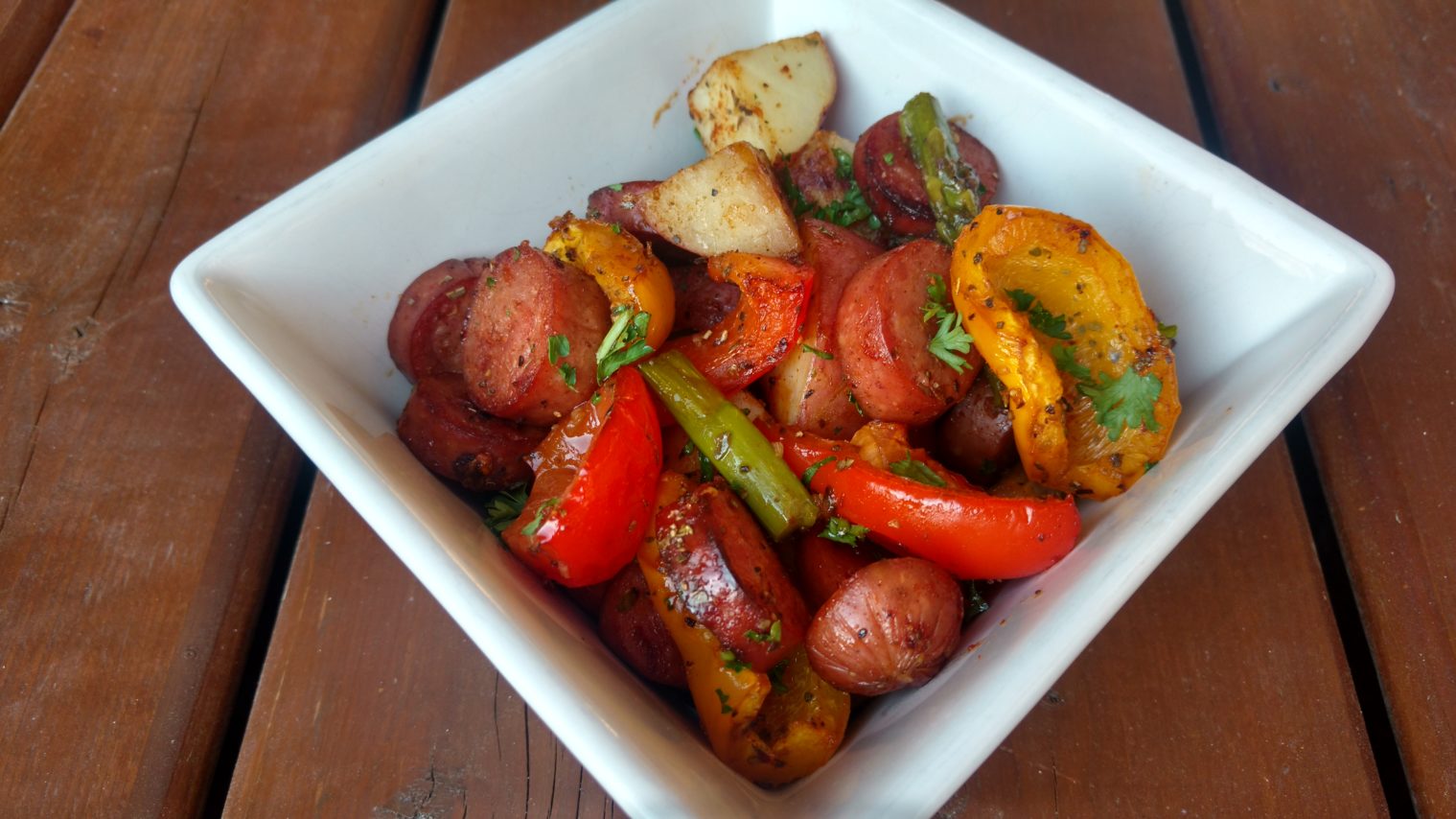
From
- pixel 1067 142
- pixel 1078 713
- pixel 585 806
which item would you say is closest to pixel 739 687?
pixel 585 806

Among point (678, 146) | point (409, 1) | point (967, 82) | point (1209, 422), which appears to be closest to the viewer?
point (1209, 422)

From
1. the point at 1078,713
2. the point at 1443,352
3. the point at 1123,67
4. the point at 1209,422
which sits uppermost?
the point at 1123,67

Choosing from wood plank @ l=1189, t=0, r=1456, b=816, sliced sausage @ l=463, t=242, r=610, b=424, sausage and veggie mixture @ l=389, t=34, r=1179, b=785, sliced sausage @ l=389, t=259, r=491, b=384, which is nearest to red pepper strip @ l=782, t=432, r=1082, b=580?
sausage and veggie mixture @ l=389, t=34, r=1179, b=785

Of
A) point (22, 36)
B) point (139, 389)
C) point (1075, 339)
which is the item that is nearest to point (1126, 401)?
point (1075, 339)

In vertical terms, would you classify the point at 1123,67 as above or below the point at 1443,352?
above

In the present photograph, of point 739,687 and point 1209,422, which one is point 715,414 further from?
point 1209,422

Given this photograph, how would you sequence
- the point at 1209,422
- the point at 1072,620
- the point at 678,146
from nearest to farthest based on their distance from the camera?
1. the point at 1072,620
2. the point at 1209,422
3. the point at 678,146

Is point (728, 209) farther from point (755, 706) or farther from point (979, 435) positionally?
point (755, 706)
